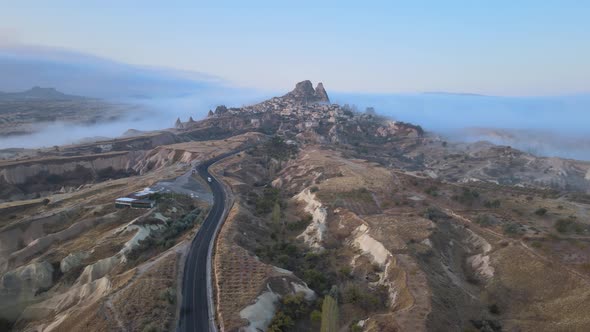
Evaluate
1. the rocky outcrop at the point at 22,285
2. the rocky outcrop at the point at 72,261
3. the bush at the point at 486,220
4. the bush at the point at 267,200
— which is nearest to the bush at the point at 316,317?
the rocky outcrop at the point at 72,261

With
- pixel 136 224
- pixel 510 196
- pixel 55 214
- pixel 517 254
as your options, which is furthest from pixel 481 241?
pixel 55 214

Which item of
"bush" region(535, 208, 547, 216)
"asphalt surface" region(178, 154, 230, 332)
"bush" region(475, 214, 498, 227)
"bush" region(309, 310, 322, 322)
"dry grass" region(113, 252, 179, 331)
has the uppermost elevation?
"bush" region(535, 208, 547, 216)

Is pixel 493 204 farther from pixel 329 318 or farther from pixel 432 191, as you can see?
pixel 329 318

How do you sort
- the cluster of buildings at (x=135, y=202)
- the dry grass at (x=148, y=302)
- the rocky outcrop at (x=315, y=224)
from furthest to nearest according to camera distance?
the cluster of buildings at (x=135, y=202)
the rocky outcrop at (x=315, y=224)
the dry grass at (x=148, y=302)

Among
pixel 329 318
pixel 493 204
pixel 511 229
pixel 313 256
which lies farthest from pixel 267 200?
pixel 511 229

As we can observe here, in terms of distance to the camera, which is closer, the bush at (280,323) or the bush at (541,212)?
the bush at (280,323)

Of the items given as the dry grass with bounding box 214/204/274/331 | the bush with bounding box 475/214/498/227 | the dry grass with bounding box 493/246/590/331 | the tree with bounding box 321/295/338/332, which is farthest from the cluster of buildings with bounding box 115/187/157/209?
the dry grass with bounding box 493/246/590/331

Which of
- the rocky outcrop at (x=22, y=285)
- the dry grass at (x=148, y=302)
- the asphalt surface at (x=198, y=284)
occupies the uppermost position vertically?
the dry grass at (x=148, y=302)

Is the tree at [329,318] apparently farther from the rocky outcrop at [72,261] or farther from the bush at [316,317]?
the rocky outcrop at [72,261]

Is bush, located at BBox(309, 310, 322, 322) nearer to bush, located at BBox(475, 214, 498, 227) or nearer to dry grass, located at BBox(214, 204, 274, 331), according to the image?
dry grass, located at BBox(214, 204, 274, 331)
